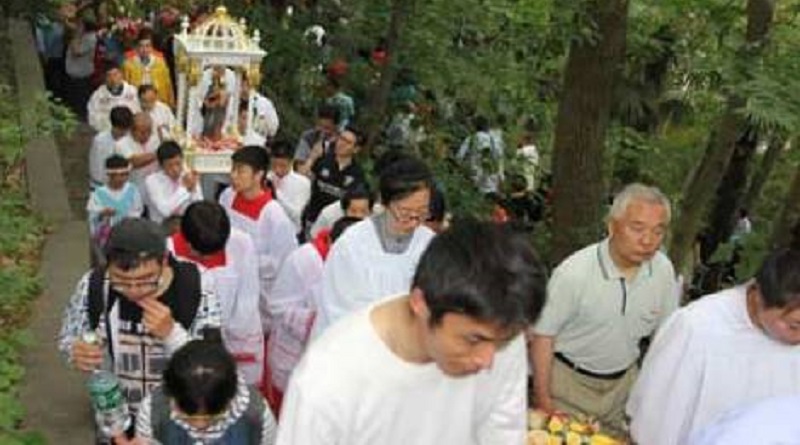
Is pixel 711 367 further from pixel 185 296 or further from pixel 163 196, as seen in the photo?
pixel 163 196

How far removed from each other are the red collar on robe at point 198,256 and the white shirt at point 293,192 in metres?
2.58

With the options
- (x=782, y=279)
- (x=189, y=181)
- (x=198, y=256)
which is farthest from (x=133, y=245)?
(x=189, y=181)

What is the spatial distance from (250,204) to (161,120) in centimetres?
361

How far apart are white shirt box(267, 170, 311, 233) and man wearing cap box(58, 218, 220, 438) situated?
3.27 m

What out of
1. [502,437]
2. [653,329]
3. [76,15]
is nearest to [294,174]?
[653,329]

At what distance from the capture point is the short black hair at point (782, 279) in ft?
12.0

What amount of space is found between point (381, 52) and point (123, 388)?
27.7ft

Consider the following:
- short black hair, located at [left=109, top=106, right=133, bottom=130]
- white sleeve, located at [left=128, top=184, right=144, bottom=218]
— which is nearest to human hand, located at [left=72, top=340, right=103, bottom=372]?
white sleeve, located at [left=128, top=184, right=144, bottom=218]

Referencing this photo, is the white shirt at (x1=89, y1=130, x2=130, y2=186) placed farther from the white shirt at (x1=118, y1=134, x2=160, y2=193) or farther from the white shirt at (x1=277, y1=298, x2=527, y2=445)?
the white shirt at (x1=277, y1=298, x2=527, y2=445)

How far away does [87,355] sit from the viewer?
4.18 meters

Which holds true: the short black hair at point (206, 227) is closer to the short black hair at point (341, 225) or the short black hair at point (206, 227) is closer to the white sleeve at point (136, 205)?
the short black hair at point (341, 225)

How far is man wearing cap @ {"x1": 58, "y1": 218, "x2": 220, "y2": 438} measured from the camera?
4070mm

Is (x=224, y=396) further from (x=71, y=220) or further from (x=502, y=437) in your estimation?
(x=71, y=220)

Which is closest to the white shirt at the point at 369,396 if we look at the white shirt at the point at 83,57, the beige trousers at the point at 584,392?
the beige trousers at the point at 584,392
